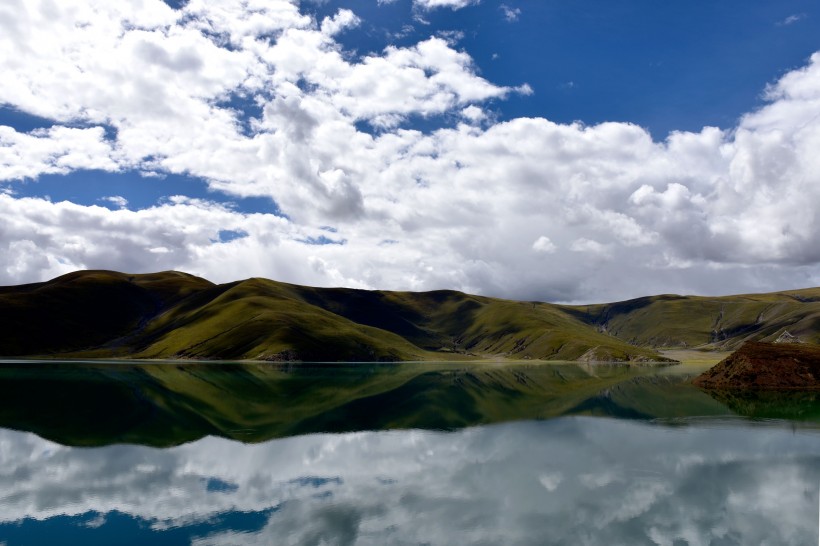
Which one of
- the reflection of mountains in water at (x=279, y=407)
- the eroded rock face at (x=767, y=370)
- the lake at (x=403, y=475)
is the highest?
the eroded rock face at (x=767, y=370)

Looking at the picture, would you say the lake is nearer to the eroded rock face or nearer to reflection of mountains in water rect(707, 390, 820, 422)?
reflection of mountains in water rect(707, 390, 820, 422)

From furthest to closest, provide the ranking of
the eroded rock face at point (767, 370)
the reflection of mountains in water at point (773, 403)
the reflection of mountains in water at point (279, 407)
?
the eroded rock face at point (767, 370), the reflection of mountains in water at point (773, 403), the reflection of mountains in water at point (279, 407)

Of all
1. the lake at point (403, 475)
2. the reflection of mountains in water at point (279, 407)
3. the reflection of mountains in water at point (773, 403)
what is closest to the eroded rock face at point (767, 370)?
the reflection of mountains in water at point (773, 403)

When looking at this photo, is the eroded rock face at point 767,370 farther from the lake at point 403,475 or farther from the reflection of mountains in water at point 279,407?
the lake at point 403,475

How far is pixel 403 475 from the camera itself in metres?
41.9

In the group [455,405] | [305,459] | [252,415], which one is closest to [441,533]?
[305,459]

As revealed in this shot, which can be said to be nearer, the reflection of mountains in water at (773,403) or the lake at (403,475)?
the lake at (403,475)

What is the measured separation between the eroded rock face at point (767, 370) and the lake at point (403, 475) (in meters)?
A: 41.2

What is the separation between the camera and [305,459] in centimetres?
4731

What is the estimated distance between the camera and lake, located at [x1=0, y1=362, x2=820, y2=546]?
30.0 m

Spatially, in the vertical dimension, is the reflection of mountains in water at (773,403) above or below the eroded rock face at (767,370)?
below

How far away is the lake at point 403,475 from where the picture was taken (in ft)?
98.6

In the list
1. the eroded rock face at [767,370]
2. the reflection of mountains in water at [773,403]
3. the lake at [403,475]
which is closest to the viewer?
the lake at [403,475]

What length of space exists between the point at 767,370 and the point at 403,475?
112463 mm
